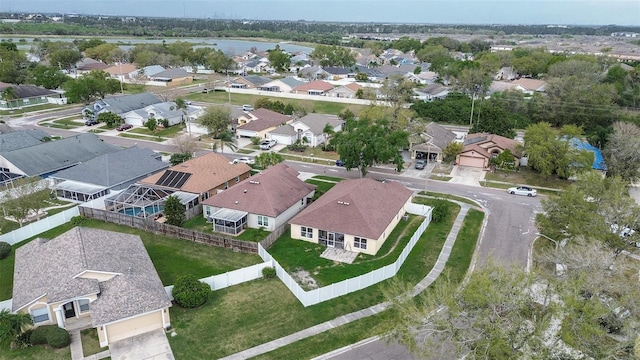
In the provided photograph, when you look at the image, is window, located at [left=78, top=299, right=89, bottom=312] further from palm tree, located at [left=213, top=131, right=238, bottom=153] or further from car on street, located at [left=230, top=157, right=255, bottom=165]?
palm tree, located at [left=213, top=131, right=238, bottom=153]

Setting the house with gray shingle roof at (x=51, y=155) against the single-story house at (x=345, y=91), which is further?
the single-story house at (x=345, y=91)

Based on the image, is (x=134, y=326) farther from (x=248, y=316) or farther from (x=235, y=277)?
(x=235, y=277)

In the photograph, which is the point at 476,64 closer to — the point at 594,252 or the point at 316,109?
the point at 316,109

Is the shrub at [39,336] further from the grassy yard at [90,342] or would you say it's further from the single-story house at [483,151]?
the single-story house at [483,151]

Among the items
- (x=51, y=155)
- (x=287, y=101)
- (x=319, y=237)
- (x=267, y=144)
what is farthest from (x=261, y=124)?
(x=319, y=237)

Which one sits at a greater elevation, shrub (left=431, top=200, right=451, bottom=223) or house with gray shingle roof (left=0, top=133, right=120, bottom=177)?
house with gray shingle roof (left=0, top=133, right=120, bottom=177)

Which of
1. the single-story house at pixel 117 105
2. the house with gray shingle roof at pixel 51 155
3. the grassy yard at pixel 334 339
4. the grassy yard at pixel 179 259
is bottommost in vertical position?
the grassy yard at pixel 334 339

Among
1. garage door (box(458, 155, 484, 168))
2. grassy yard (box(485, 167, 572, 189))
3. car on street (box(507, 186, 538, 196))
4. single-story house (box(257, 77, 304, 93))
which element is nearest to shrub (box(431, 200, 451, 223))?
car on street (box(507, 186, 538, 196))

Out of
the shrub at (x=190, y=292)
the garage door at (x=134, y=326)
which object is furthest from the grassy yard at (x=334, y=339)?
the garage door at (x=134, y=326)
